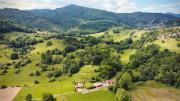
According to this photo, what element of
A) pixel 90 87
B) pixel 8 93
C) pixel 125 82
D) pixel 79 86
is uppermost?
pixel 125 82

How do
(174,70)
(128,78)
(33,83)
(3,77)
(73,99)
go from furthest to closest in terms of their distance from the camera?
(3,77) < (33,83) < (174,70) < (128,78) < (73,99)

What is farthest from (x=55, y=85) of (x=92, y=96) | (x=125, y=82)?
(x=125, y=82)

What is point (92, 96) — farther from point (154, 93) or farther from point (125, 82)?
point (154, 93)

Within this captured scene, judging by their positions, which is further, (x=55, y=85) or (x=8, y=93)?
(x=55, y=85)

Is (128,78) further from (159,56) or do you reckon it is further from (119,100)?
(159,56)

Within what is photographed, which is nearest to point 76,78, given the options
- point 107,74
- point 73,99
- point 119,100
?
point 107,74

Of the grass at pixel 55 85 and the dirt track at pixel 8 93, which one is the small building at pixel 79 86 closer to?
the grass at pixel 55 85
